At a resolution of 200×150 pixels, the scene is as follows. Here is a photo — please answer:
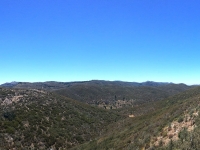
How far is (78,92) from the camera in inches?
5591

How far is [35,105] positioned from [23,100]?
3.10 metres

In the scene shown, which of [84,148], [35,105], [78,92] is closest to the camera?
[84,148]

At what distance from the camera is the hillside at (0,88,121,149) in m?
25.9

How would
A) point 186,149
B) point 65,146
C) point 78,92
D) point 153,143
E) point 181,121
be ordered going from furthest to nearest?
point 78,92
point 65,146
point 181,121
point 153,143
point 186,149

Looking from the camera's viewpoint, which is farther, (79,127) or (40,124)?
(79,127)

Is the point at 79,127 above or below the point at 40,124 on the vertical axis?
below

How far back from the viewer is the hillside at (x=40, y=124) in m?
25.9

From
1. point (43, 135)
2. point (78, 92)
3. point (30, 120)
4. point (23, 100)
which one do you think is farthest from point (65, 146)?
point (78, 92)

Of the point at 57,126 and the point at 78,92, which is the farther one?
the point at 78,92

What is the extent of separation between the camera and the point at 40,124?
31.0m

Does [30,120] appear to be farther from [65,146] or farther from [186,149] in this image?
[186,149]

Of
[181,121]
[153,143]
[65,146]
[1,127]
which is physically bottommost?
[65,146]

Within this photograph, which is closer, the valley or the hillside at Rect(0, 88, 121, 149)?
the valley

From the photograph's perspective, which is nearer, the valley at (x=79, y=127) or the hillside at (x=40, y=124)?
the valley at (x=79, y=127)
